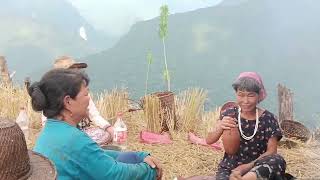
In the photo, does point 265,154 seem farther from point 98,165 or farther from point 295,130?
point 295,130

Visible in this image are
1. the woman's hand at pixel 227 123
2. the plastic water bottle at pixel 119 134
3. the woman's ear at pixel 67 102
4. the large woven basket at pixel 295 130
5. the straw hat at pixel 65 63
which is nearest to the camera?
the woman's ear at pixel 67 102

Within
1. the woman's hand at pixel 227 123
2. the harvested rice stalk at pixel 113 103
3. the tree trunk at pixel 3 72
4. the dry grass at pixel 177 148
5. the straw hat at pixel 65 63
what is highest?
the straw hat at pixel 65 63

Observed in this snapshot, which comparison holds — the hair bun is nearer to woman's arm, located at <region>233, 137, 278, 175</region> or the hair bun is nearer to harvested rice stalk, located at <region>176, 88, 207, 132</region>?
woman's arm, located at <region>233, 137, 278, 175</region>

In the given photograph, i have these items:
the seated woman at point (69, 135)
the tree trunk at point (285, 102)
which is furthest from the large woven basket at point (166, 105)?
the seated woman at point (69, 135)

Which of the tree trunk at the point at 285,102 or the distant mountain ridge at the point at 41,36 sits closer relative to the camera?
the tree trunk at the point at 285,102

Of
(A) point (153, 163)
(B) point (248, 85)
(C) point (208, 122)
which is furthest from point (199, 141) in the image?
(A) point (153, 163)

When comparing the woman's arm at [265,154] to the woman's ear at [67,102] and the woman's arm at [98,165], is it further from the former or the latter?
the woman's ear at [67,102]

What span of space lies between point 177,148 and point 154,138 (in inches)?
18.1

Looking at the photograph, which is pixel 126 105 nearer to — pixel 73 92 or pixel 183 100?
pixel 183 100

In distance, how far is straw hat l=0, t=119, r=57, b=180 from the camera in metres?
2.07

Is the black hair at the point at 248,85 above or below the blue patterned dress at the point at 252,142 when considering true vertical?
above

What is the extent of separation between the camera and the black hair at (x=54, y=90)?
2.75m

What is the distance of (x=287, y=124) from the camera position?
6676 mm

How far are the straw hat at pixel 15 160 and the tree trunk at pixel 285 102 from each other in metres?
5.73
